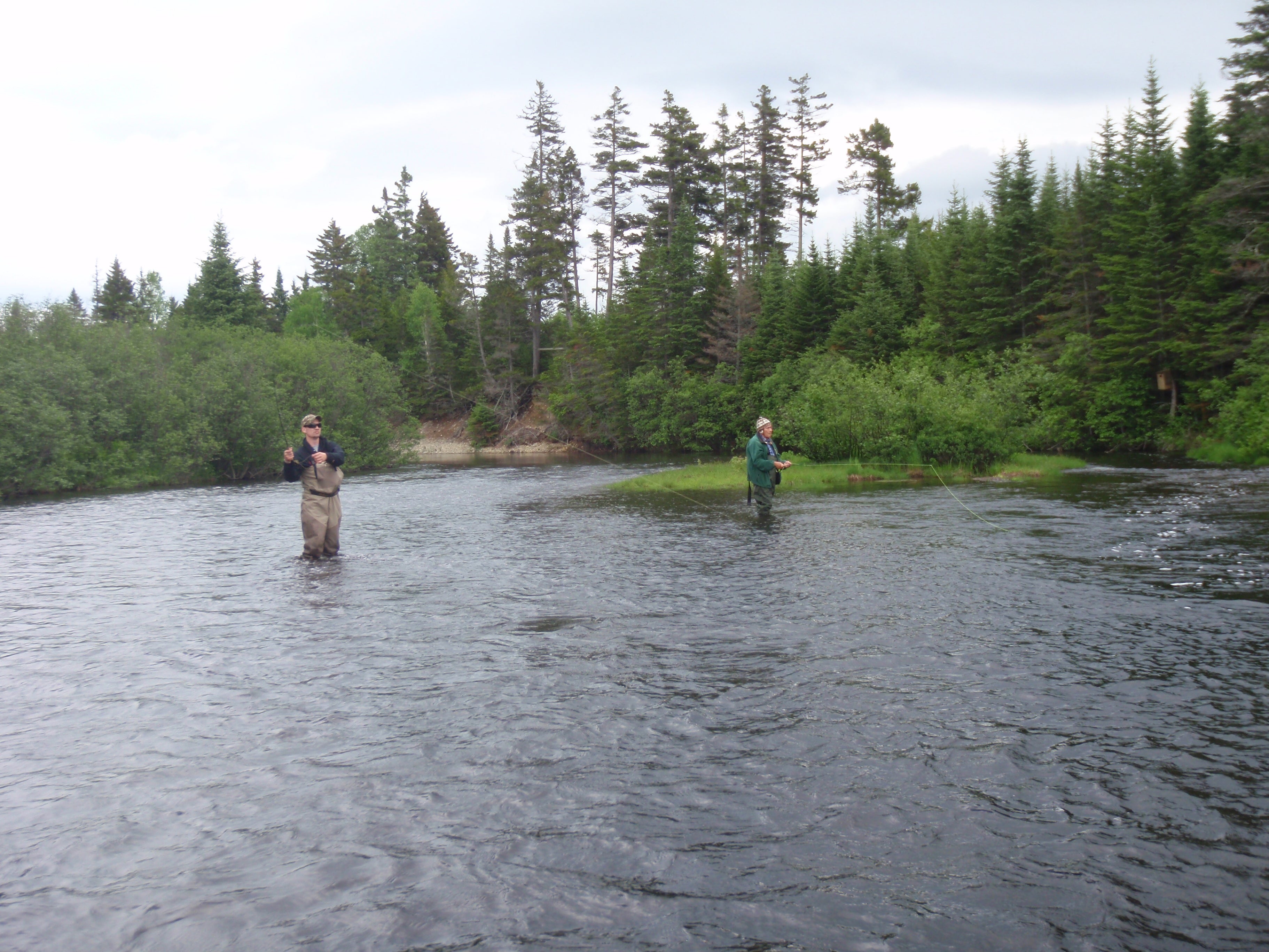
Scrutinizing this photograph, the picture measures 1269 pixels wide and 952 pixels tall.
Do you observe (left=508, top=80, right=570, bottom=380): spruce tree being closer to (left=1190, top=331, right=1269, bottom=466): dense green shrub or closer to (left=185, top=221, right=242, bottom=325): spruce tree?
(left=185, top=221, right=242, bottom=325): spruce tree

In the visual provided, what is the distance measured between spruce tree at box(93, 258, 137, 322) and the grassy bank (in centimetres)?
7720

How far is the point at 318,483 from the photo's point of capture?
48.2 feet

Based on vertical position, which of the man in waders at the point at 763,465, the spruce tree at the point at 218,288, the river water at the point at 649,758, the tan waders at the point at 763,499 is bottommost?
the river water at the point at 649,758

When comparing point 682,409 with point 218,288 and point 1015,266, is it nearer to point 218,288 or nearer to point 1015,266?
point 1015,266

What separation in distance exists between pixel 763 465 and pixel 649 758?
13.1 meters

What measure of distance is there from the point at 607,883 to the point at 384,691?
3853 mm

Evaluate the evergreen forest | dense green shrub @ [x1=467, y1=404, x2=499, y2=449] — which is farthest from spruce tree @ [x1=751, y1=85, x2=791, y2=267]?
dense green shrub @ [x1=467, y1=404, x2=499, y2=449]

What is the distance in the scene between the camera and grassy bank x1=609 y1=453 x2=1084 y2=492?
1105 inches

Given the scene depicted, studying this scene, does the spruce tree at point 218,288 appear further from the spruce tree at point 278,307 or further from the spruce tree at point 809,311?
the spruce tree at point 809,311

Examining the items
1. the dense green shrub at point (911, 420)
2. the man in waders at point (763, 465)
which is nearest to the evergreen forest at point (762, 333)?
the dense green shrub at point (911, 420)

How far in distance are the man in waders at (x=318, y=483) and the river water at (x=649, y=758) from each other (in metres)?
1.53

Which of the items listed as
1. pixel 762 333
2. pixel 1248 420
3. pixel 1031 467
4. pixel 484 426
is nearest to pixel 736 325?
pixel 762 333

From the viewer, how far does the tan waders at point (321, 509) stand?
47.9 feet

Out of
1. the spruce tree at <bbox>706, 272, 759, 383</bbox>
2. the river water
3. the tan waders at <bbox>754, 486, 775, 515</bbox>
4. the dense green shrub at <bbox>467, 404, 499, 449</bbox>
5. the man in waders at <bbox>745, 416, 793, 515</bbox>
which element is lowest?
the river water
